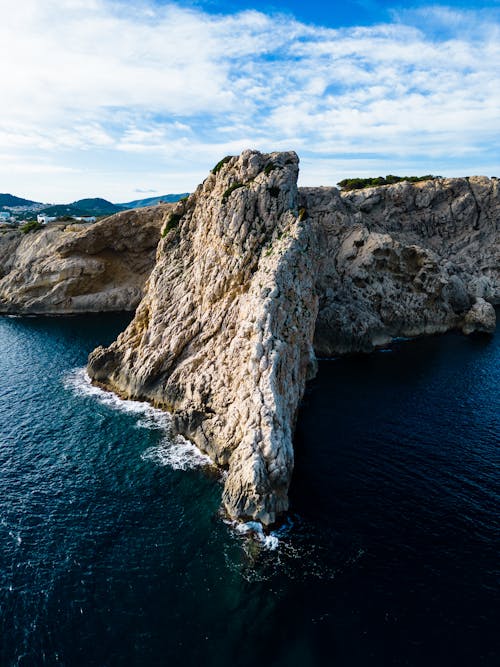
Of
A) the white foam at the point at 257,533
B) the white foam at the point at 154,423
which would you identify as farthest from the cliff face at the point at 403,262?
the white foam at the point at 257,533

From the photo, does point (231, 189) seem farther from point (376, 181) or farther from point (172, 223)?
point (376, 181)

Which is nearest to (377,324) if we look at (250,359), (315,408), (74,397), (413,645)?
(315,408)

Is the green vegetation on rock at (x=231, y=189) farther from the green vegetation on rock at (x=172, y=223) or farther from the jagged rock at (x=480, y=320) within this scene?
A: the jagged rock at (x=480, y=320)

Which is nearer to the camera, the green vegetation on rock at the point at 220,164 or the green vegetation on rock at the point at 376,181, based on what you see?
the green vegetation on rock at the point at 220,164

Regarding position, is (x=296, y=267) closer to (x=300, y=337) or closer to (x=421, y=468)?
(x=300, y=337)

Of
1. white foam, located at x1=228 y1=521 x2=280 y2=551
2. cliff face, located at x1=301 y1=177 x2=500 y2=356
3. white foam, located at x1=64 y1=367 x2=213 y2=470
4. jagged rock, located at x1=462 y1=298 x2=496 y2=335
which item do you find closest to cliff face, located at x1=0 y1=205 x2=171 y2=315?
Result: cliff face, located at x1=301 y1=177 x2=500 y2=356
